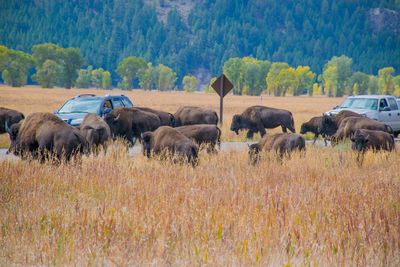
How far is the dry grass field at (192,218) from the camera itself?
7.21m

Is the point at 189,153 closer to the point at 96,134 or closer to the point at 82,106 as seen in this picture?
the point at 96,134

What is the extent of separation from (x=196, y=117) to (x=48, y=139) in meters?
12.0

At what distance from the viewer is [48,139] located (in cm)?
1382

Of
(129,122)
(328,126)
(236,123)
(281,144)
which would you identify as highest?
(281,144)

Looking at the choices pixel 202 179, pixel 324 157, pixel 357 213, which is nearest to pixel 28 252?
pixel 357 213

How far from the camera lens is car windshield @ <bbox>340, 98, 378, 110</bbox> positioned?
1150 inches

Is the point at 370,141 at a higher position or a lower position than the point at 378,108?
lower

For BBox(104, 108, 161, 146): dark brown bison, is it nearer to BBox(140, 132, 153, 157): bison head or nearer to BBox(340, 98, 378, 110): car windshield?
BBox(140, 132, 153, 157): bison head

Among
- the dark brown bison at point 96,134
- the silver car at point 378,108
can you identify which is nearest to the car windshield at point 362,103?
the silver car at point 378,108

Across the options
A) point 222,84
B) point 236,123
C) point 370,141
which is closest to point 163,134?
point 370,141

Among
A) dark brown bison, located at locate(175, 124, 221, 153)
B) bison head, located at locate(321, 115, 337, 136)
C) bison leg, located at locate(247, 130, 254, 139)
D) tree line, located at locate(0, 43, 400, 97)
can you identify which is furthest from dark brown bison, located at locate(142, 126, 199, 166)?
tree line, located at locate(0, 43, 400, 97)

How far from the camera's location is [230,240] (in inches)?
306

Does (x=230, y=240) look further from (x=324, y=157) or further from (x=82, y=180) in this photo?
(x=324, y=157)

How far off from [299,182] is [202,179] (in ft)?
A: 5.94
